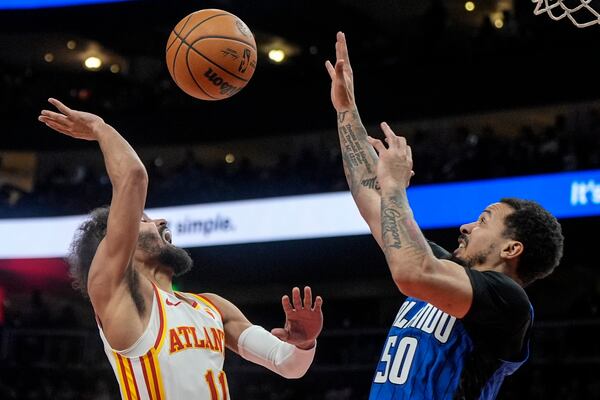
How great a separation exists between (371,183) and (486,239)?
48cm

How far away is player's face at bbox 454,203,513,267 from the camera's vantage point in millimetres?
3246

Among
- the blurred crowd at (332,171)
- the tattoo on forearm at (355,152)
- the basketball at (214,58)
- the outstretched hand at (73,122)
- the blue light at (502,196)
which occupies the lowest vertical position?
the tattoo on forearm at (355,152)

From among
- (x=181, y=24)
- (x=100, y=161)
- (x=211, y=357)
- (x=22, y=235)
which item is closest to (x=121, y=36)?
(x=100, y=161)

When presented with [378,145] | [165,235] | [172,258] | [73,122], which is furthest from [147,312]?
[378,145]

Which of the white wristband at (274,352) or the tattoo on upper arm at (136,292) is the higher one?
the tattoo on upper arm at (136,292)

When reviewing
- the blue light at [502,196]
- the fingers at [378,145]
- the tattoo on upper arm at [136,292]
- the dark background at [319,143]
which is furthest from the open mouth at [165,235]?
the blue light at [502,196]

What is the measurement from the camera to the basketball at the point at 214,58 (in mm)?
4508

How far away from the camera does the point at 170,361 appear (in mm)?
3609

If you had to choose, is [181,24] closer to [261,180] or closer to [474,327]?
[474,327]

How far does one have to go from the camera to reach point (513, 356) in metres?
3.05

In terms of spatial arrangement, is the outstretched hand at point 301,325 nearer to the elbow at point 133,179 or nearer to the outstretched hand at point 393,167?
the elbow at point 133,179

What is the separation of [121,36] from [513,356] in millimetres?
17653

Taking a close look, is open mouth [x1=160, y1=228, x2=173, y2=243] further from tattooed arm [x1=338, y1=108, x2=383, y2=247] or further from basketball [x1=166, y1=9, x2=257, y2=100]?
tattooed arm [x1=338, y1=108, x2=383, y2=247]

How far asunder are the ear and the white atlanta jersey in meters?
1.26
